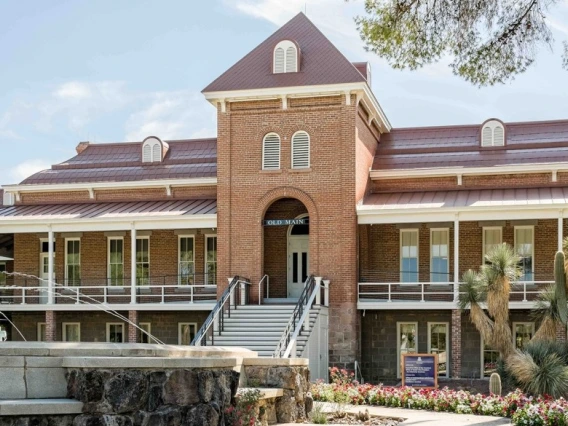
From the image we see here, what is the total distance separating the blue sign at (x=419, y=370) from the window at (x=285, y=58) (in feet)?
35.3

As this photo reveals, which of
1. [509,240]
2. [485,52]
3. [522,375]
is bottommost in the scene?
[522,375]

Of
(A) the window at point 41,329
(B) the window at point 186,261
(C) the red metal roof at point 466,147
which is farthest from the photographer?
(A) the window at point 41,329

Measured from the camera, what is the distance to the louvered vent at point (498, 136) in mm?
34312

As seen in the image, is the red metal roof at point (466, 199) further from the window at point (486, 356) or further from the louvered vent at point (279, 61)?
the louvered vent at point (279, 61)

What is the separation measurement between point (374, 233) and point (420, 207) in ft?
8.75

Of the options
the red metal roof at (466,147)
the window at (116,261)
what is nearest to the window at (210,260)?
the window at (116,261)

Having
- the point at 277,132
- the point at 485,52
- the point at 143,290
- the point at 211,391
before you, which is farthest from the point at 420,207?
the point at 211,391

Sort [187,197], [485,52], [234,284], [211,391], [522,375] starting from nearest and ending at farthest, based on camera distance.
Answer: [211,391] < [485,52] < [522,375] < [234,284] < [187,197]

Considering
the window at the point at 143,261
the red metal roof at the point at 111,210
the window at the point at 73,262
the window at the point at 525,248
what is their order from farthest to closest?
1. the window at the point at 73,262
2. the window at the point at 143,261
3. the red metal roof at the point at 111,210
4. the window at the point at 525,248

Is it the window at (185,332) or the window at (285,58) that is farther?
the window at (185,332)

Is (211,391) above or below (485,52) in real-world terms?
below

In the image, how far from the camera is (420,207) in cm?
3055

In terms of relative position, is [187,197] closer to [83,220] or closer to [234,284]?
[83,220]

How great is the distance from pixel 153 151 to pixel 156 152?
4.8 inches
